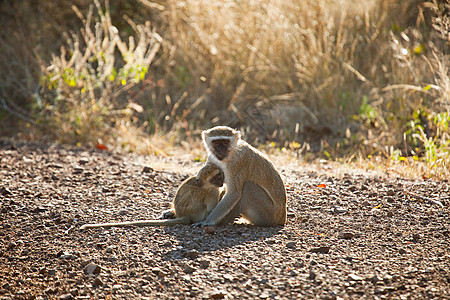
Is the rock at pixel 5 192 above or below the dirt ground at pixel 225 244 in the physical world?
below

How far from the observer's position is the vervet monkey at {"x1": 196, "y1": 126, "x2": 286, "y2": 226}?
4633 millimetres

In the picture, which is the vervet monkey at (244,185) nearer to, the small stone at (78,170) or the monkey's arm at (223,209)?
the monkey's arm at (223,209)

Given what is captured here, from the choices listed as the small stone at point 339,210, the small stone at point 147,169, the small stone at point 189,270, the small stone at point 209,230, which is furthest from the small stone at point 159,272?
the small stone at point 147,169

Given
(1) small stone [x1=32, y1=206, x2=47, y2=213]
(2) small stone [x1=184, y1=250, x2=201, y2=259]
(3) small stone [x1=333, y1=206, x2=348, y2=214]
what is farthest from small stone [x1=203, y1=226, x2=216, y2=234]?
(1) small stone [x1=32, y1=206, x2=47, y2=213]

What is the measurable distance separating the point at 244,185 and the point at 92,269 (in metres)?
1.62

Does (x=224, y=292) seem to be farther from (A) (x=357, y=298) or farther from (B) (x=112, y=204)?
(B) (x=112, y=204)

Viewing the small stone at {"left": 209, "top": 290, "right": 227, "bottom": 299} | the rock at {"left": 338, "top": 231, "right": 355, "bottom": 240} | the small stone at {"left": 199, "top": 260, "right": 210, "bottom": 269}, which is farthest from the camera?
the rock at {"left": 338, "top": 231, "right": 355, "bottom": 240}


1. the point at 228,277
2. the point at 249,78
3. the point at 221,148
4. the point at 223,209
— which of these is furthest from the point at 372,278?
the point at 249,78

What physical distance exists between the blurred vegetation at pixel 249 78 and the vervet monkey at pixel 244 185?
3.11m

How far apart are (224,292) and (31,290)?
4.14ft

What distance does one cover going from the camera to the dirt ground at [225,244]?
340 centimetres

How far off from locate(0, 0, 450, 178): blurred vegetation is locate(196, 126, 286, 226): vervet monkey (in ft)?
10.2

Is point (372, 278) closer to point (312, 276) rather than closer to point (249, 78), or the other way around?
point (312, 276)

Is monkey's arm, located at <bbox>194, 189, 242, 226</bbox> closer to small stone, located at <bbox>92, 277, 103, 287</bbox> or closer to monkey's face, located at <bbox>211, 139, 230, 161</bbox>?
monkey's face, located at <bbox>211, 139, 230, 161</bbox>
